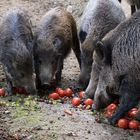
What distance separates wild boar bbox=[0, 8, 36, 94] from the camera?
361 inches

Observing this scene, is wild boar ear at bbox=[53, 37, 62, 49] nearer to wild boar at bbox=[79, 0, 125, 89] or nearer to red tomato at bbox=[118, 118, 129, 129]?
wild boar at bbox=[79, 0, 125, 89]

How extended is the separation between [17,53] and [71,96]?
1.29 metres

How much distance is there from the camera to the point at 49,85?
989 cm

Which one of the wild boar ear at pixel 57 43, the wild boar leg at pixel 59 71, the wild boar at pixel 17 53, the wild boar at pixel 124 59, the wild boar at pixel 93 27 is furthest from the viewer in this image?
the wild boar leg at pixel 59 71

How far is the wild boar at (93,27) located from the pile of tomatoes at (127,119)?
1.41m

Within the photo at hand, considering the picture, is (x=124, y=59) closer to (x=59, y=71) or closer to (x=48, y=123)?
(x=48, y=123)

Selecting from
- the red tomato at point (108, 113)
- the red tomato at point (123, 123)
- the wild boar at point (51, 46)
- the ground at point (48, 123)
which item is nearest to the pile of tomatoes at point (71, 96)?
the ground at point (48, 123)

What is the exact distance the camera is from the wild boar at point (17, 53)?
9.18 metres

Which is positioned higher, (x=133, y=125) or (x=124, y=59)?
(x=124, y=59)

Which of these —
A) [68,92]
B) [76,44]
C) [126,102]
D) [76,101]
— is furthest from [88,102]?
[76,44]

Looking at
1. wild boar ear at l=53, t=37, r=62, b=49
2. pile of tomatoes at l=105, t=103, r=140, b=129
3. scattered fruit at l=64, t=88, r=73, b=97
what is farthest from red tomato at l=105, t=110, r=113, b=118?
wild boar ear at l=53, t=37, r=62, b=49

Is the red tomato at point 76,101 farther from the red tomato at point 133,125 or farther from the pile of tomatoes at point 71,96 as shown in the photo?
the red tomato at point 133,125

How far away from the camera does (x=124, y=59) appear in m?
7.96

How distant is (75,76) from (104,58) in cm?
269
